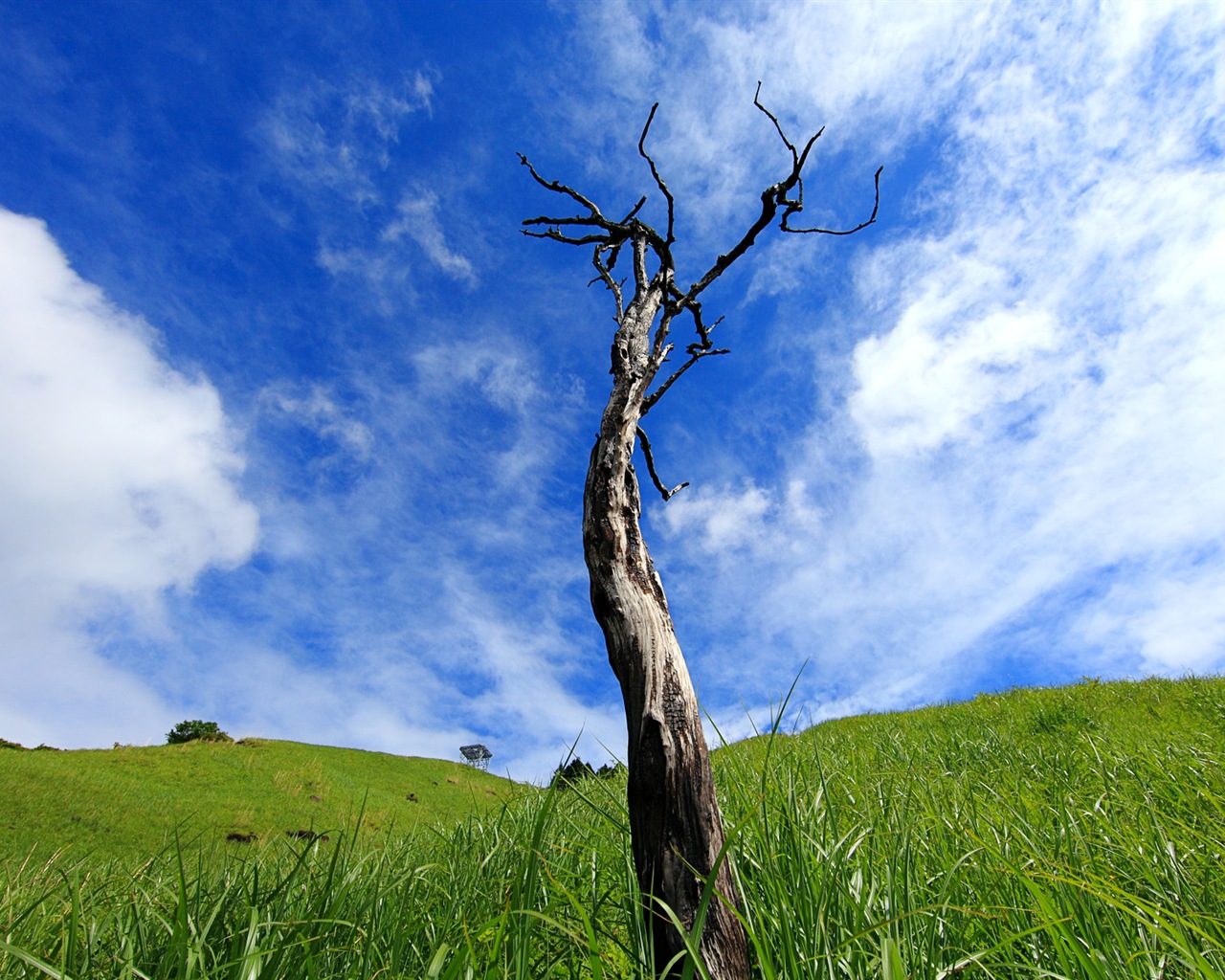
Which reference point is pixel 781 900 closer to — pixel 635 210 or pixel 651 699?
pixel 651 699

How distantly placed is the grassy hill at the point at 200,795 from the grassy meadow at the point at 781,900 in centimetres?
316

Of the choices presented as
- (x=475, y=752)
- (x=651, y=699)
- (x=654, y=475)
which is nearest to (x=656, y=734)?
(x=651, y=699)

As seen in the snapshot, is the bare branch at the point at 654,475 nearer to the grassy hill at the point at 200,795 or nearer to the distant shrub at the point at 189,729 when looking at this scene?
the grassy hill at the point at 200,795

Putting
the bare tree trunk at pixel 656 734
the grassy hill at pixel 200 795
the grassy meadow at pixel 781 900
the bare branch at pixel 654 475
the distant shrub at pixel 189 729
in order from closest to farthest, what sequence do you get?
the grassy meadow at pixel 781 900, the bare tree trunk at pixel 656 734, the bare branch at pixel 654 475, the grassy hill at pixel 200 795, the distant shrub at pixel 189 729

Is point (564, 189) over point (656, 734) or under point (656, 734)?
over

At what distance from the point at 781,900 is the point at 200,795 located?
10.5 meters

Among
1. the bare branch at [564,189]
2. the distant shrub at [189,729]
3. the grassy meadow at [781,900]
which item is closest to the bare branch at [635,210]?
the bare branch at [564,189]

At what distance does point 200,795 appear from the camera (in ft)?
31.5

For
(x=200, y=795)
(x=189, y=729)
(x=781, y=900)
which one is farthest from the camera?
(x=189, y=729)

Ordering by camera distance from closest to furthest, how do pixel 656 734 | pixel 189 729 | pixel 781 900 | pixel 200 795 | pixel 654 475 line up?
pixel 781 900
pixel 656 734
pixel 654 475
pixel 200 795
pixel 189 729

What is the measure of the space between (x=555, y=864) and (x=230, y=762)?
10060mm

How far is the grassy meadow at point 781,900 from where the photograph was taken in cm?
215

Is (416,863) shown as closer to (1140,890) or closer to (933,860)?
(933,860)

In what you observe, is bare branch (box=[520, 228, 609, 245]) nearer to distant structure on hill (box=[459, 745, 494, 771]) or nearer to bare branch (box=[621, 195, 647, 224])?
bare branch (box=[621, 195, 647, 224])
